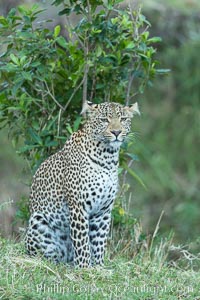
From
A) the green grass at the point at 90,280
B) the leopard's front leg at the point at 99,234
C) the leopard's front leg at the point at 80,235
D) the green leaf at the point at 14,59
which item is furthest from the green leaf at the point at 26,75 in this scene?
the green grass at the point at 90,280

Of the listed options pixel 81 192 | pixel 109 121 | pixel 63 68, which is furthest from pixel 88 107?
pixel 63 68

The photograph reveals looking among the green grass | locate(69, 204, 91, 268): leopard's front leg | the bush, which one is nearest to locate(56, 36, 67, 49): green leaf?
the bush

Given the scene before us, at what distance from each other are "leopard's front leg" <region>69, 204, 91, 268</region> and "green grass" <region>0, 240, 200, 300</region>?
16 cm

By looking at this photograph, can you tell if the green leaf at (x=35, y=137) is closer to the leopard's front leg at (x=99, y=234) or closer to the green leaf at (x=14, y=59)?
the green leaf at (x=14, y=59)

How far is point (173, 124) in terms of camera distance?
25.3 meters

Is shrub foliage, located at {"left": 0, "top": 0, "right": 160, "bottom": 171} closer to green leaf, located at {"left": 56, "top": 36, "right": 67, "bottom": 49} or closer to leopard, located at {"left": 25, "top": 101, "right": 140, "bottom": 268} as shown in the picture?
green leaf, located at {"left": 56, "top": 36, "right": 67, "bottom": 49}

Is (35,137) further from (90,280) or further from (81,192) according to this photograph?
(90,280)

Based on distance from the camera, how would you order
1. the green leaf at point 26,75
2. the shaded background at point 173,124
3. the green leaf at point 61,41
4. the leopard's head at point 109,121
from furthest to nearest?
1. the shaded background at point 173,124
2. the green leaf at point 61,41
3. the green leaf at point 26,75
4. the leopard's head at point 109,121

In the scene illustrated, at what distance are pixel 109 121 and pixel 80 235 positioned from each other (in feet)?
3.56

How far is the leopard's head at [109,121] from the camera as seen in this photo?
10.3 m

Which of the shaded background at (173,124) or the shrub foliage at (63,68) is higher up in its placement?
the shrub foliage at (63,68)

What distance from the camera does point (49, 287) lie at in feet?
30.4

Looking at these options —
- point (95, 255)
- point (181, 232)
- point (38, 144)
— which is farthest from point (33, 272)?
point (181, 232)

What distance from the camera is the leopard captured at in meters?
10.4
